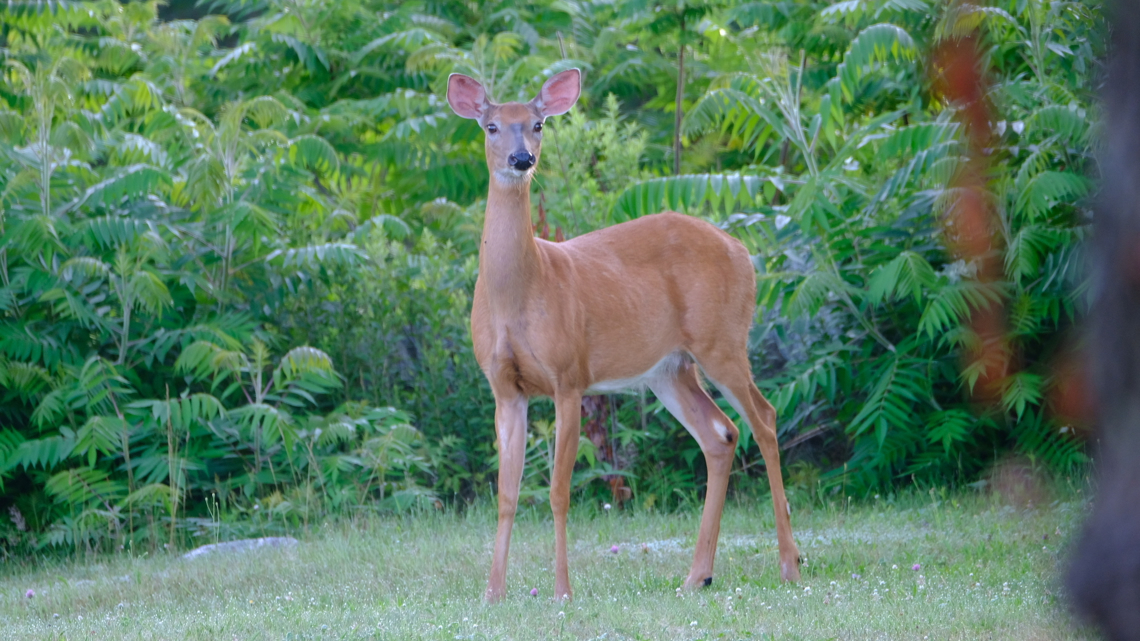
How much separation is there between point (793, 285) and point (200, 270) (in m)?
4.12

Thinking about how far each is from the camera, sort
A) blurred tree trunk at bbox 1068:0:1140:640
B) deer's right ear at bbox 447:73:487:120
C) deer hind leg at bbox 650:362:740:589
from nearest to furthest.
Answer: blurred tree trunk at bbox 1068:0:1140:640 < deer's right ear at bbox 447:73:487:120 < deer hind leg at bbox 650:362:740:589

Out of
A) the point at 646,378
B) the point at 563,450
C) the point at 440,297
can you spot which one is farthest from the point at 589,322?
the point at 440,297

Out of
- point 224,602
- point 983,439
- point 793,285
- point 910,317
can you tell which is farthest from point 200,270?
point 983,439

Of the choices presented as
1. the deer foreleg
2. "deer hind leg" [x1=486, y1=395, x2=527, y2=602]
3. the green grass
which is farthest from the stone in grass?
the deer foreleg

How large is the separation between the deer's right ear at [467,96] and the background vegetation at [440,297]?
212 cm

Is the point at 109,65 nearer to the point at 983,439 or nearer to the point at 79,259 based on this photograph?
the point at 79,259

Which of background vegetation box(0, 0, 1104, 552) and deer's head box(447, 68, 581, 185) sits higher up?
deer's head box(447, 68, 581, 185)

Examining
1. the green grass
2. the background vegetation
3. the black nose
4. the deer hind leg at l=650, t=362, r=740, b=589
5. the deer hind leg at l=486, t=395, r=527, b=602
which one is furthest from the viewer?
the background vegetation

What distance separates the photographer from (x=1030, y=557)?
5613 mm

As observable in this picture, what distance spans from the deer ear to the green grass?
2318mm

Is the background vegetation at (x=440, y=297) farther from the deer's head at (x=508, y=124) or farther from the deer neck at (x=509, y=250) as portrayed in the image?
the deer neck at (x=509, y=250)

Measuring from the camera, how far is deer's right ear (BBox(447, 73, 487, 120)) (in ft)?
18.7

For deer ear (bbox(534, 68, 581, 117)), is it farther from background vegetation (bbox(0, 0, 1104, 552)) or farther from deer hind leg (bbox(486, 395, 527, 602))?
background vegetation (bbox(0, 0, 1104, 552))

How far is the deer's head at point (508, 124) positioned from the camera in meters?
5.24
